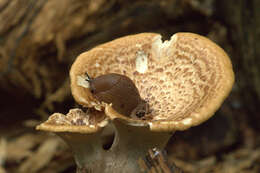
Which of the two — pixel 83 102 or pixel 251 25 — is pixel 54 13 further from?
pixel 251 25

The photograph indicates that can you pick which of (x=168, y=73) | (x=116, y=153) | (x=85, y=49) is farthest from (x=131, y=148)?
(x=85, y=49)

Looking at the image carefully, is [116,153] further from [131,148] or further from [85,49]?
[85,49]

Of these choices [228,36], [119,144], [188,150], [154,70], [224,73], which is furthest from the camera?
[188,150]

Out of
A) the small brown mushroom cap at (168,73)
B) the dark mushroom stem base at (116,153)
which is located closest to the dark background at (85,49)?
the small brown mushroom cap at (168,73)

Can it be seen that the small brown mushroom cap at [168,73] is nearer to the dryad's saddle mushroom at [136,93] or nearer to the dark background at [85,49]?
the dryad's saddle mushroom at [136,93]

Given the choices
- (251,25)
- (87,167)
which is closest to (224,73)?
(87,167)

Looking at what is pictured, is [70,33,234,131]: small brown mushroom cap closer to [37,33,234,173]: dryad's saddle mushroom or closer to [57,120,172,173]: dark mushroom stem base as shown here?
[37,33,234,173]: dryad's saddle mushroom

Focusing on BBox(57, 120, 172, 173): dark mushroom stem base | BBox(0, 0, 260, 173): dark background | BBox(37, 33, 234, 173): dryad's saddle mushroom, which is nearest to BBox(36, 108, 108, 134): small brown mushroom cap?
BBox(37, 33, 234, 173): dryad's saddle mushroom
